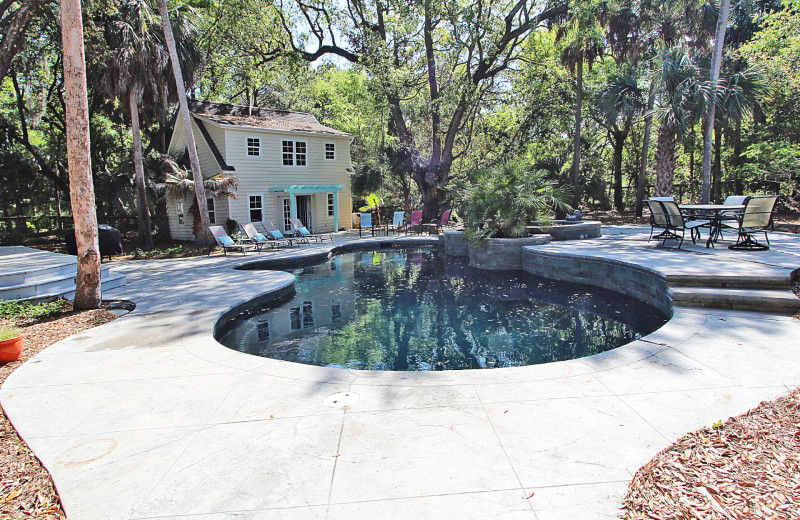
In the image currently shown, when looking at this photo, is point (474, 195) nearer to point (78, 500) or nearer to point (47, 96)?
point (78, 500)

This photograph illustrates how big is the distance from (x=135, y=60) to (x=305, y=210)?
8.29 meters

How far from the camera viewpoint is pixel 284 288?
788 centimetres

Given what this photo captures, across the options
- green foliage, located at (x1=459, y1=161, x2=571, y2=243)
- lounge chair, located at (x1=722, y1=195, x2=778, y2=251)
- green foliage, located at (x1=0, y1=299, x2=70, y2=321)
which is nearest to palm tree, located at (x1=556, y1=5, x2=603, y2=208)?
green foliage, located at (x1=459, y1=161, x2=571, y2=243)

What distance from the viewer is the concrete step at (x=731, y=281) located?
541 centimetres

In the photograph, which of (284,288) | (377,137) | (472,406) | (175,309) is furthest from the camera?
(377,137)

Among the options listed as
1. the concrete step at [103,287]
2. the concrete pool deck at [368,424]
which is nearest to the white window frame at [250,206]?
the concrete step at [103,287]

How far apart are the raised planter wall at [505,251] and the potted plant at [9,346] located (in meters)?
8.75

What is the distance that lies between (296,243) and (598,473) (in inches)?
542

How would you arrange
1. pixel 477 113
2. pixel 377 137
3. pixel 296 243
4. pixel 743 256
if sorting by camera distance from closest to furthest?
pixel 743 256 → pixel 296 243 → pixel 477 113 → pixel 377 137

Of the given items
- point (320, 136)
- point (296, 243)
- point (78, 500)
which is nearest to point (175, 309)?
point (78, 500)

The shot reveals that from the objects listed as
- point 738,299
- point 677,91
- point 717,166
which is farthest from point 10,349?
point 717,166

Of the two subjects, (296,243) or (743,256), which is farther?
(296,243)

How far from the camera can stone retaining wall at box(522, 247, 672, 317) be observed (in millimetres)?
6465

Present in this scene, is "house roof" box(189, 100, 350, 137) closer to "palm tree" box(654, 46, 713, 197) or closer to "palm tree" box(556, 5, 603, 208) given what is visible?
"palm tree" box(556, 5, 603, 208)
